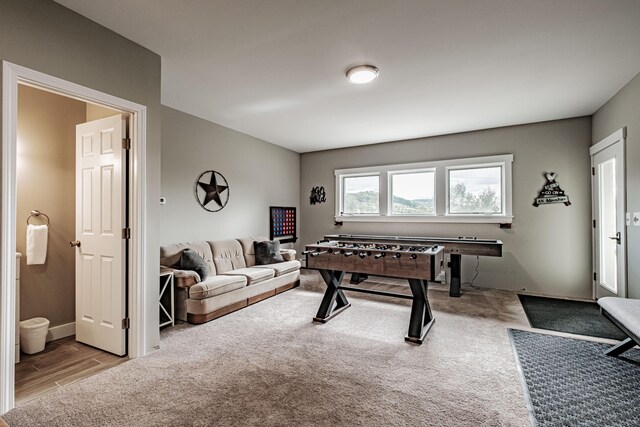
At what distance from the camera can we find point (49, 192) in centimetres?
306

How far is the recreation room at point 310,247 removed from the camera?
79.0 inches

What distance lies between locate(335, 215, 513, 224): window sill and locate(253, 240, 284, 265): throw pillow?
1.87 metres

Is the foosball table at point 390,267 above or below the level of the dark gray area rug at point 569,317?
above

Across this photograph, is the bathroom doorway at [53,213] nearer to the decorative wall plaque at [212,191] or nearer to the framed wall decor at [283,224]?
the decorative wall plaque at [212,191]

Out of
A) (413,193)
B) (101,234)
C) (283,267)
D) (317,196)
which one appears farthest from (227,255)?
(413,193)

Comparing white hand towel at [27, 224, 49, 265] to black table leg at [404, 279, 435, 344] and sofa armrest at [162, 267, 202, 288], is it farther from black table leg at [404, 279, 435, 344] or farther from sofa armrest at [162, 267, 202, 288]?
black table leg at [404, 279, 435, 344]

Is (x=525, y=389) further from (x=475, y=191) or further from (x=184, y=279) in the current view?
(x=475, y=191)

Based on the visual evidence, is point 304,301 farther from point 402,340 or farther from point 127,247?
point 127,247

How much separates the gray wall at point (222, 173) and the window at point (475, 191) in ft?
10.9

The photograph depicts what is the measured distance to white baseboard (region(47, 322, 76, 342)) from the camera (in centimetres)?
299

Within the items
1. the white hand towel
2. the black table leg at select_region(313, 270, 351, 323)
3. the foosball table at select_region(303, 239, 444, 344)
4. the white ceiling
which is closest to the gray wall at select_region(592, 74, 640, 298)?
the white ceiling

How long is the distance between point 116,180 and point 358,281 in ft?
12.8

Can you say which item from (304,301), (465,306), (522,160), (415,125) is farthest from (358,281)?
(522,160)

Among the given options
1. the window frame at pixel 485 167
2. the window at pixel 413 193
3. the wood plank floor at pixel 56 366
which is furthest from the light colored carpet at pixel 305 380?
the window at pixel 413 193
